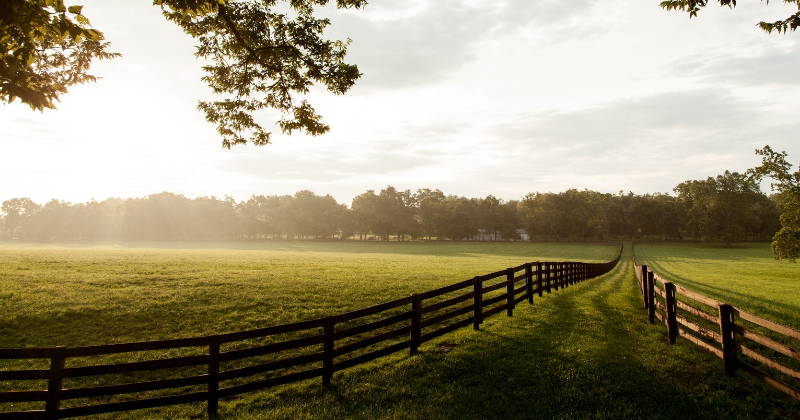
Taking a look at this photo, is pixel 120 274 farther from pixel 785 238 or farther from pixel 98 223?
pixel 98 223

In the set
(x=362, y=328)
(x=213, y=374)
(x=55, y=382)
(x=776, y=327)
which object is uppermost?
(x=776, y=327)

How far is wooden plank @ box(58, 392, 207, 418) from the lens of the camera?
5.58 m

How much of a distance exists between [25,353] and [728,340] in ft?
35.2

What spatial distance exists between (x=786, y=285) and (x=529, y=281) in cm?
2222

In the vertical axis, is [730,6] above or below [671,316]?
above

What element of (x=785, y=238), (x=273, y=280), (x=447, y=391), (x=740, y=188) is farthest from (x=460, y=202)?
(x=447, y=391)

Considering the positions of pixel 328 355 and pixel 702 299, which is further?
pixel 702 299

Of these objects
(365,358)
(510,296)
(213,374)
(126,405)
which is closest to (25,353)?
(126,405)

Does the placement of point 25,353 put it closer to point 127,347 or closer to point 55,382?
point 55,382

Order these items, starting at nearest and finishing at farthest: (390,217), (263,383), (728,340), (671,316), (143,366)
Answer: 1. (143,366)
2. (263,383)
3. (728,340)
4. (671,316)
5. (390,217)

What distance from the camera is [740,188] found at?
8881 cm

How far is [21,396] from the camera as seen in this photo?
5246mm

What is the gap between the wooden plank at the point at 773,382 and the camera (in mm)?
5516

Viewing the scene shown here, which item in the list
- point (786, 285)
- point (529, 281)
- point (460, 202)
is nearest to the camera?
point (529, 281)
